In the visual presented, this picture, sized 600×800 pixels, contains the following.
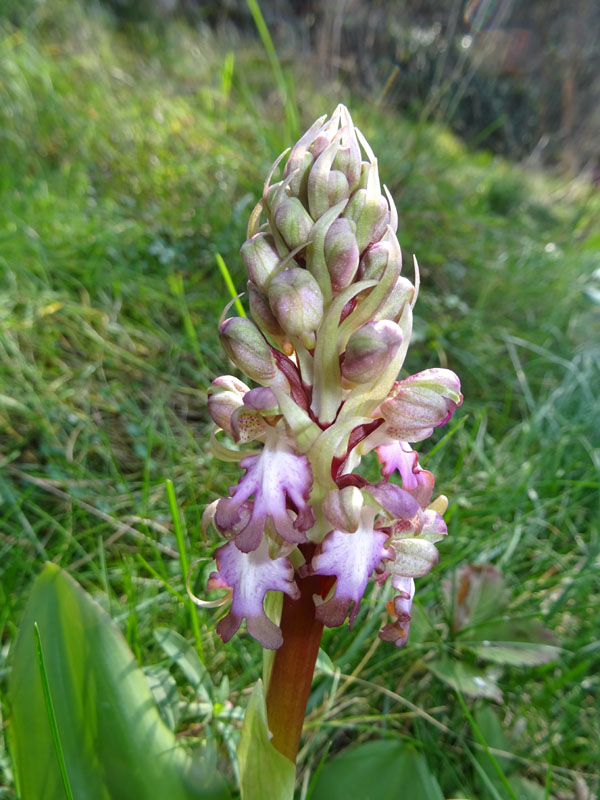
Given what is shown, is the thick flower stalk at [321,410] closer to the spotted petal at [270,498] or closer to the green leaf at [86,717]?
the spotted petal at [270,498]

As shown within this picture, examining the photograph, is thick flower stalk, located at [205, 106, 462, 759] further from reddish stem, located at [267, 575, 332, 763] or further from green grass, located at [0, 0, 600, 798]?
green grass, located at [0, 0, 600, 798]

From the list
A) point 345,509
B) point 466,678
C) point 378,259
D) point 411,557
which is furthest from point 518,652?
point 378,259

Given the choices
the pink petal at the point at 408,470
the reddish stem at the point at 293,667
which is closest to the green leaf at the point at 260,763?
the reddish stem at the point at 293,667

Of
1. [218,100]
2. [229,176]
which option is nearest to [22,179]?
[229,176]

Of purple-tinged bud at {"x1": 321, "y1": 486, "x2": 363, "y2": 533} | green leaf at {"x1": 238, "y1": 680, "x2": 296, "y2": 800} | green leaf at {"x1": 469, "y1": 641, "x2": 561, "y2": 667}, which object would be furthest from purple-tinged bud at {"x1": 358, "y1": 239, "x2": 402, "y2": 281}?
green leaf at {"x1": 469, "y1": 641, "x2": 561, "y2": 667}

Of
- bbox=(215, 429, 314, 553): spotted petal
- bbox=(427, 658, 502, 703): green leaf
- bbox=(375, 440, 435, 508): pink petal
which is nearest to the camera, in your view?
bbox=(215, 429, 314, 553): spotted petal

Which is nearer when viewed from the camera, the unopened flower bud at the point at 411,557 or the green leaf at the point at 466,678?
the unopened flower bud at the point at 411,557

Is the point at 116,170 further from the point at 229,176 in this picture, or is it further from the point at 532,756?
the point at 532,756
